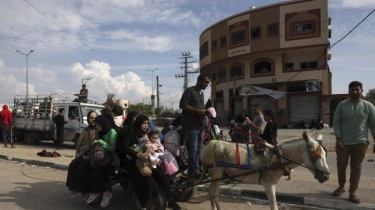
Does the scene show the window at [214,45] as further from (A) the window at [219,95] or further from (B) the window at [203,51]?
(A) the window at [219,95]

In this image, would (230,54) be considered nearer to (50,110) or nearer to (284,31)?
(284,31)

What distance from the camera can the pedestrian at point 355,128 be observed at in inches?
209

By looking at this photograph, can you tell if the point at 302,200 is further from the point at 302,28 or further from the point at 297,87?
the point at 302,28

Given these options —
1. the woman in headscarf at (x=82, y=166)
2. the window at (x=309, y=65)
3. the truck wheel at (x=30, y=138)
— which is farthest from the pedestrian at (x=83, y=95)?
the window at (x=309, y=65)

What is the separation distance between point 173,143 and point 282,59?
2744cm

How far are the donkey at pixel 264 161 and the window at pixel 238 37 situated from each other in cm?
2932

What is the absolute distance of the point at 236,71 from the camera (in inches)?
1345

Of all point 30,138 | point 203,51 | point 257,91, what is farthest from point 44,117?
point 203,51

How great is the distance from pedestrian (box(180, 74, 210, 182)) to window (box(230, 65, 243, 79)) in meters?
28.7

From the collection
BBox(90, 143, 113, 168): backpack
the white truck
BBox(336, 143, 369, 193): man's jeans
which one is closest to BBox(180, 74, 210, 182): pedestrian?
BBox(90, 143, 113, 168): backpack

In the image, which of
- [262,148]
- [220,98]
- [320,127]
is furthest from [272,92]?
[262,148]

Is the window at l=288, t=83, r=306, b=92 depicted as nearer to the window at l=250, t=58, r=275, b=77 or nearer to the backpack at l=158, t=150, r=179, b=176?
the window at l=250, t=58, r=275, b=77

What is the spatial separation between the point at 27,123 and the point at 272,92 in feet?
69.6

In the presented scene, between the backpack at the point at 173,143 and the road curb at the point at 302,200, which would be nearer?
the road curb at the point at 302,200
